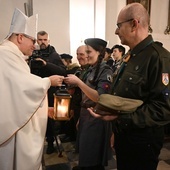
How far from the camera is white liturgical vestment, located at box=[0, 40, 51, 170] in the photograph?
1.41 meters

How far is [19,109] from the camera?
1434 millimetres

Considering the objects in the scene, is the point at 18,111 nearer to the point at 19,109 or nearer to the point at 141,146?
the point at 19,109

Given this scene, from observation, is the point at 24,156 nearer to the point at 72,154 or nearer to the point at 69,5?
the point at 72,154

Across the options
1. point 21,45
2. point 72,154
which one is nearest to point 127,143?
point 21,45

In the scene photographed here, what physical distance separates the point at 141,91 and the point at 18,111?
0.83m

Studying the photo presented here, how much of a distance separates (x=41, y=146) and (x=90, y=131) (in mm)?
439

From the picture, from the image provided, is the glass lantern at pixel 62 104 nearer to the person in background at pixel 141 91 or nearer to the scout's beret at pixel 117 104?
the person in background at pixel 141 91

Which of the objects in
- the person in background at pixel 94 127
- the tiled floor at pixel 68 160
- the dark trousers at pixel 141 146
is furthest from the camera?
the tiled floor at pixel 68 160

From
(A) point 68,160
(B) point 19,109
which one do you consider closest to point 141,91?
(B) point 19,109

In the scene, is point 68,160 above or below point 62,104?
below

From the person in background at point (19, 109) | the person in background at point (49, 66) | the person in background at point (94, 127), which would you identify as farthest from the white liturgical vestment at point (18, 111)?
the person in background at point (49, 66)

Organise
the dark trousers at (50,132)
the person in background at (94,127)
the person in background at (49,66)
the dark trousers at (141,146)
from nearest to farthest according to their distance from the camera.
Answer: the dark trousers at (141,146), the person in background at (94,127), the person in background at (49,66), the dark trousers at (50,132)

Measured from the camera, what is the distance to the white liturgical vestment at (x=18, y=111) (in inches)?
55.7

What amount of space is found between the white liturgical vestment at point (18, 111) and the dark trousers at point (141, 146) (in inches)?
25.0
